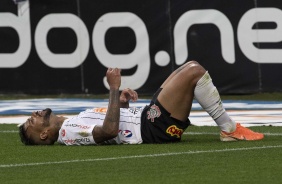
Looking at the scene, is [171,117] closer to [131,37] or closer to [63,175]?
[63,175]

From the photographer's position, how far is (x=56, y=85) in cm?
1958

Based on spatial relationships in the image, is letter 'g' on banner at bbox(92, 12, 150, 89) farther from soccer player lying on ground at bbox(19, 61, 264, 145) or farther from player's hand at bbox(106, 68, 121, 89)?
player's hand at bbox(106, 68, 121, 89)

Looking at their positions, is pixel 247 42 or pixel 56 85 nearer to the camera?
pixel 247 42

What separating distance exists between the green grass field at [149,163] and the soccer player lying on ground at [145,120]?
0.12 metres

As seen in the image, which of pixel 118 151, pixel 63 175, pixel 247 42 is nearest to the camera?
pixel 63 175

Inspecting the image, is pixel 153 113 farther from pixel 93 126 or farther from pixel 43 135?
pixel 43 135

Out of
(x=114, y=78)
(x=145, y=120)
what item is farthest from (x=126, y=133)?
(x=114, y=78)

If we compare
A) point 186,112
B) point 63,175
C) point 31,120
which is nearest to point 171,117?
point 186,112

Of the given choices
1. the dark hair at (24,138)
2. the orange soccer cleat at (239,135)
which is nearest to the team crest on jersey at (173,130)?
the orange soccer cleat at (239,135)

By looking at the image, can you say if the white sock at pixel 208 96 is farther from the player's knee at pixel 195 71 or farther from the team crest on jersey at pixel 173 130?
the team crest on jersey at pixel 173 130

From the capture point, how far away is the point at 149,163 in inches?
355

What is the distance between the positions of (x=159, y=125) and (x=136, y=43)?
868cm

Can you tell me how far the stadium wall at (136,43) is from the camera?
18172 millimetres

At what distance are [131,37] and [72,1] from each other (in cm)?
132
